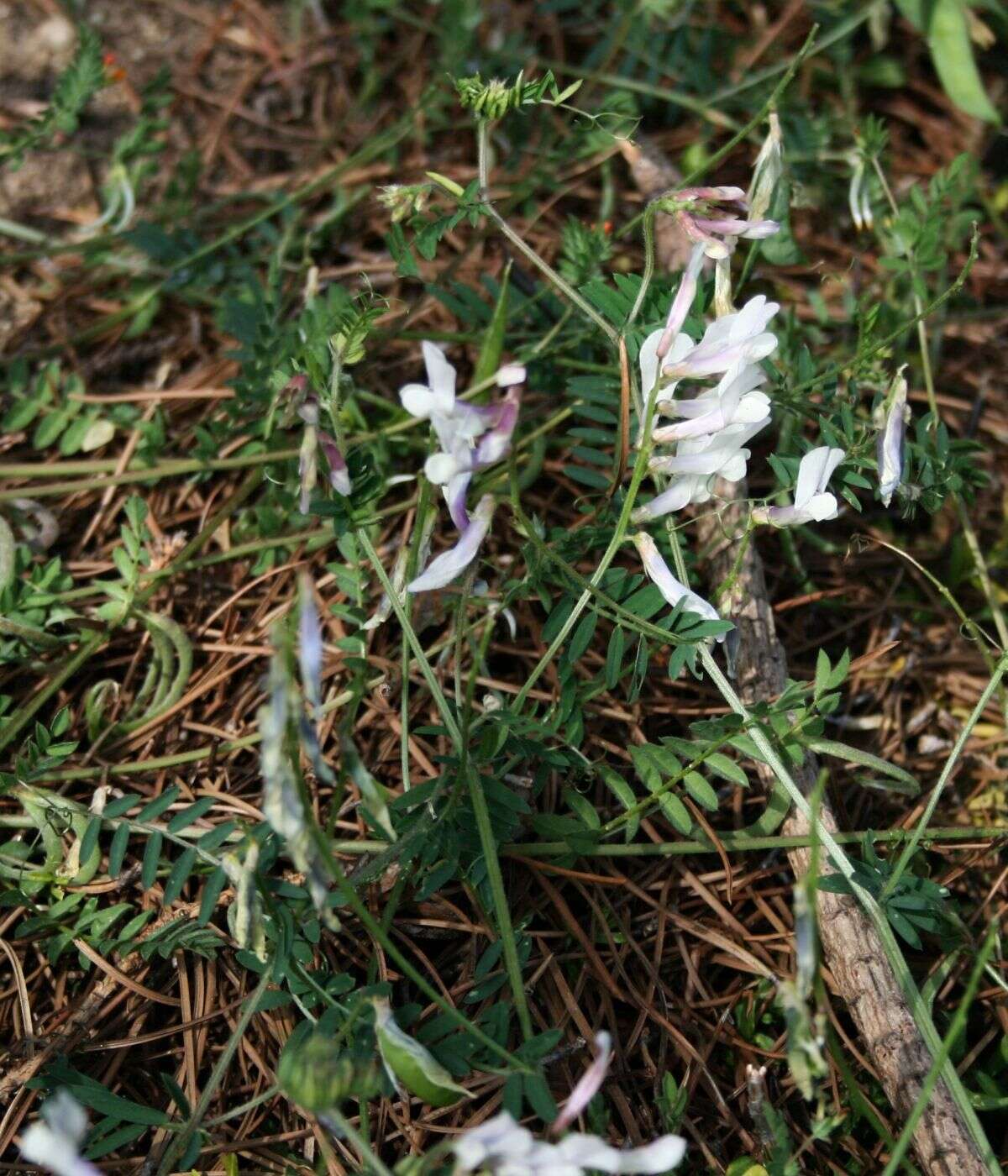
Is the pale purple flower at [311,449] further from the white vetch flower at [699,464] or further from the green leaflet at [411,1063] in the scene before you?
the green leaflet at [411,1063]

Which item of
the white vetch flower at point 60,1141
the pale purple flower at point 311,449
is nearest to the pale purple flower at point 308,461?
the pale purple flower at point 311,449

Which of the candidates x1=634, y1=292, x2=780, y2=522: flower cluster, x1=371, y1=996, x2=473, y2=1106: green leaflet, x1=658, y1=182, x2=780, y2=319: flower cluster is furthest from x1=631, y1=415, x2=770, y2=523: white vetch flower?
x1=371, y1=996, x2=473, y2=1106: green leaflet

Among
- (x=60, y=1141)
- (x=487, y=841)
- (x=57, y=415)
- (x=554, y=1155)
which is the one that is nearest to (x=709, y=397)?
(x=487, y=841)

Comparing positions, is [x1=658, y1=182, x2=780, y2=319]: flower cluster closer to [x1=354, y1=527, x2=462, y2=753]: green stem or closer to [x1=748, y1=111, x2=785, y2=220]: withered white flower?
[x1=748, y1=111, x2=785, y2=220]: withered white flower

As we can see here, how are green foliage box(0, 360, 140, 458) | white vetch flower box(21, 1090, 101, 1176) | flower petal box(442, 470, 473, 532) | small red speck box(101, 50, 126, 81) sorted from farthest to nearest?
small red speck box(101, 50, 126, 81) < green foliage box(0, 360, 140, 458) < flower petal box(442, 470, 473, 532) < white vetch flower box(21, 1090, 101, 1176)

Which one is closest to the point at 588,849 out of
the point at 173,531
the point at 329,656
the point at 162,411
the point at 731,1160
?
the point at 731,1160
